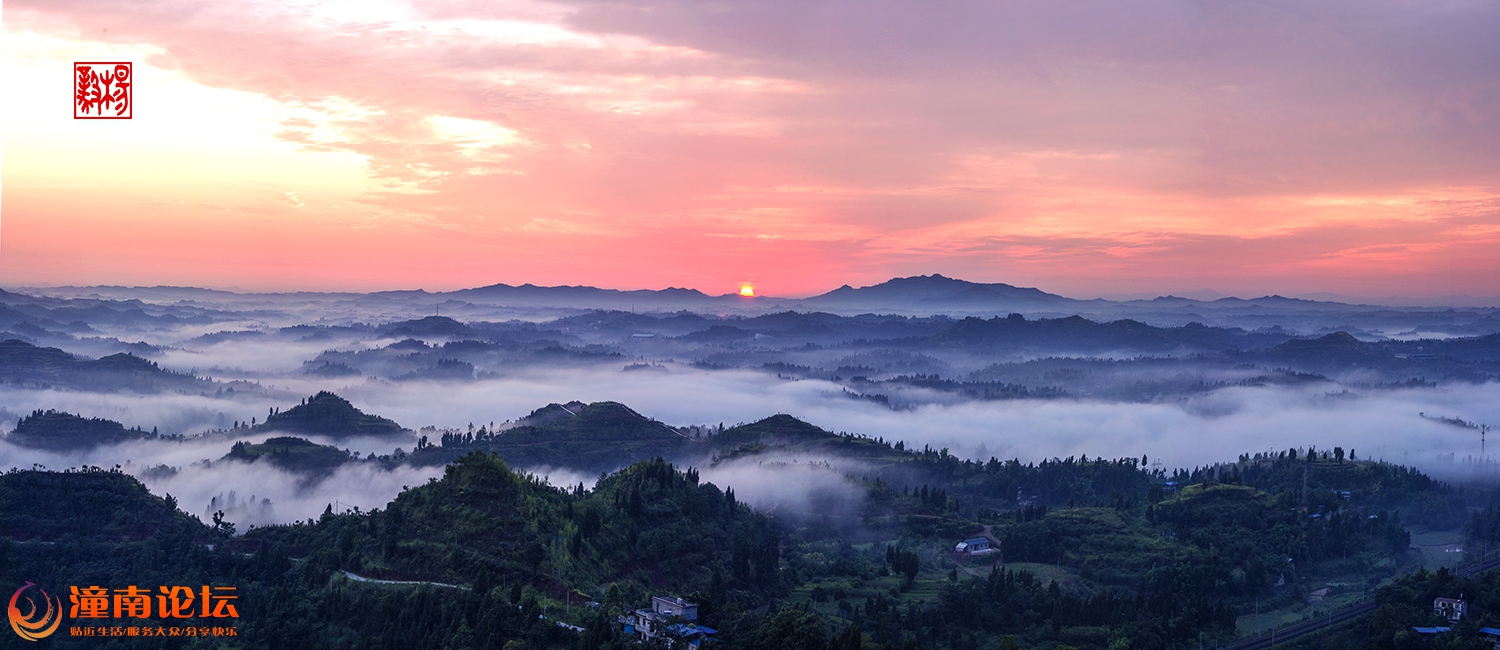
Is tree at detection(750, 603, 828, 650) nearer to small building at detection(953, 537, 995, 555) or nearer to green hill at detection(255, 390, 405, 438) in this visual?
small building at detection(953, 537, 995, 555)

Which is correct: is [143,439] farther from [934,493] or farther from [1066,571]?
[1066,571]

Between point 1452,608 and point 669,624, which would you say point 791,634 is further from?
point 1452,608

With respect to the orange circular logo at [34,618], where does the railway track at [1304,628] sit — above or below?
below

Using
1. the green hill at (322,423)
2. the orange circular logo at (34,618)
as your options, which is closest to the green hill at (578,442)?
the green hill at (322,423)

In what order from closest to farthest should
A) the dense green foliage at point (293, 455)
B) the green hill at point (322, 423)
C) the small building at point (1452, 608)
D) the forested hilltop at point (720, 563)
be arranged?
→ the forested hilltop at point (720, 563)
the small building at point (1452, 608)
the dense green foliage at point (293, 455)
the green hill at point (322, 423)

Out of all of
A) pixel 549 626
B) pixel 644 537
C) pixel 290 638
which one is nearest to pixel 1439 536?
pixel 644 537

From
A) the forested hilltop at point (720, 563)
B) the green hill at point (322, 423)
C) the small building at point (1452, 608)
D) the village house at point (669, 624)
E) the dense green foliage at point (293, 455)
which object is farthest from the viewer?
the green hill at point (322, 423)

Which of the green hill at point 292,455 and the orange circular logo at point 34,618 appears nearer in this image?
the orange circular logo at point 34,618

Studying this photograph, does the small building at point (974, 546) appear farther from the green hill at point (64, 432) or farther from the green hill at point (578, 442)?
the green hill at point (64, 432)
